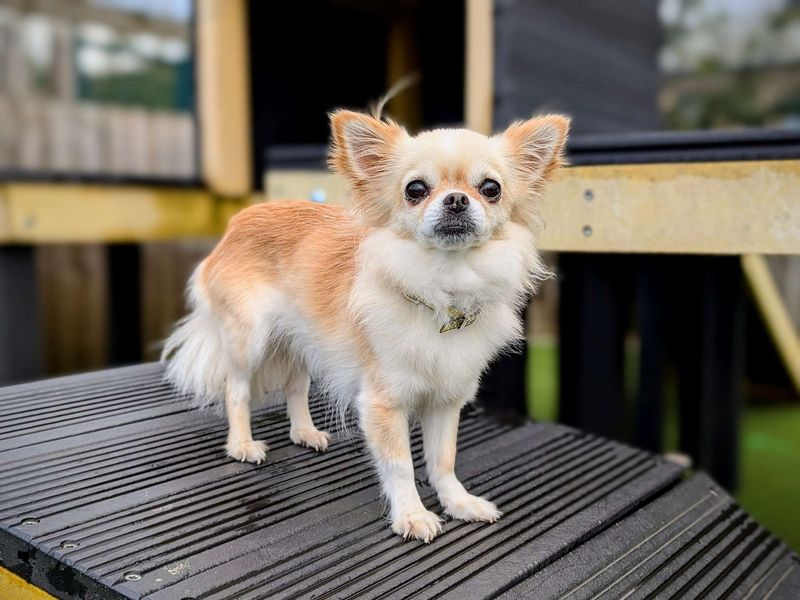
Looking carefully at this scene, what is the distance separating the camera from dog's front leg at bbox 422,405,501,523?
5.89 feet

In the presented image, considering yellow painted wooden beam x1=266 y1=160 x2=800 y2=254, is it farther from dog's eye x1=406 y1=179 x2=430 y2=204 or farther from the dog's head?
dog's eye x1=406 y1=179 x2=430 y2=204

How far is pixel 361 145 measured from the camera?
1.66m

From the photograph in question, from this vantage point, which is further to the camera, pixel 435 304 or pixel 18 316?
pixel 18 316

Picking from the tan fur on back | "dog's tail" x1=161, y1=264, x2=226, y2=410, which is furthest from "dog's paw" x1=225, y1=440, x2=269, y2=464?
the tan fur on back

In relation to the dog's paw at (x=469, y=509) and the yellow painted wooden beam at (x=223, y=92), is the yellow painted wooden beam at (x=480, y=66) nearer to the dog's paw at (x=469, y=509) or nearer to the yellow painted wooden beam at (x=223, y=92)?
the yellow painted wooden beam at (x=223, y=92)

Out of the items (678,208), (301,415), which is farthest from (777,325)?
(301,415)

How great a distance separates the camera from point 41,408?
2344 millimetres

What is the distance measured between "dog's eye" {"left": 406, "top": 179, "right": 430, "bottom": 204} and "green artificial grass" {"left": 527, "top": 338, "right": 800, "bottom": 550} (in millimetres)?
1748

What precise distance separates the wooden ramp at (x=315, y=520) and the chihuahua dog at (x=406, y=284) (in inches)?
5.4

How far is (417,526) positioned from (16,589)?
Result: 2.88 feet

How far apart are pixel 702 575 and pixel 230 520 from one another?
3.90 ft

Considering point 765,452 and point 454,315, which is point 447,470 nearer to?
point 454,315

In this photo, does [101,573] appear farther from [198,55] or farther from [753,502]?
[198,55]

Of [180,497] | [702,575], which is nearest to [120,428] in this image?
[180,497]
